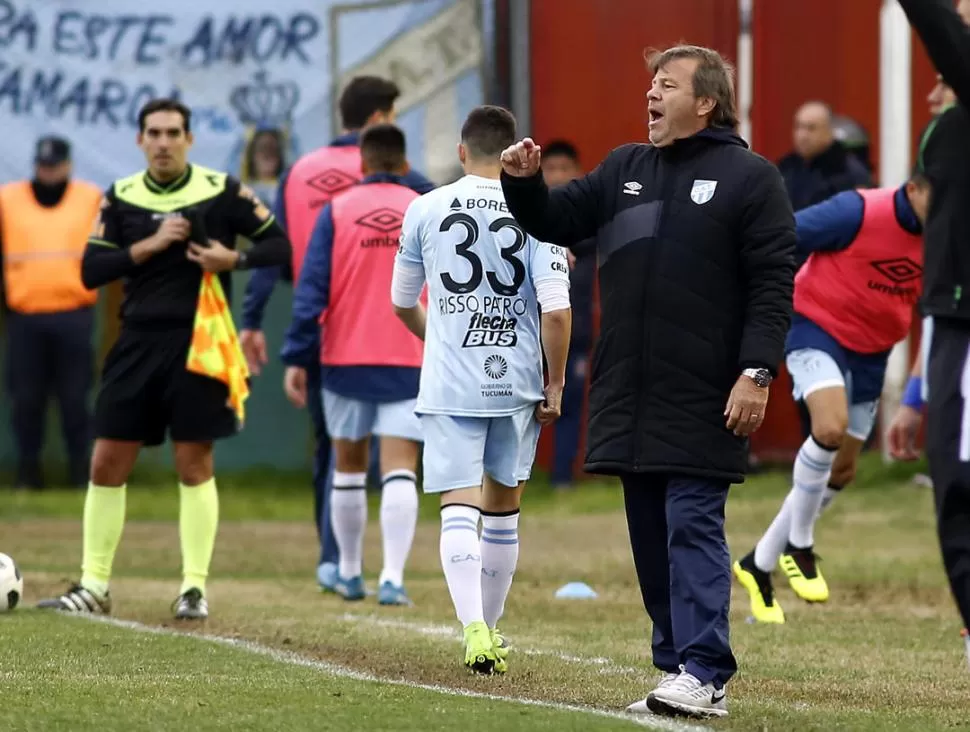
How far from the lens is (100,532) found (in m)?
9.88

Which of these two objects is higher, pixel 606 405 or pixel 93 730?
pixel 606 405

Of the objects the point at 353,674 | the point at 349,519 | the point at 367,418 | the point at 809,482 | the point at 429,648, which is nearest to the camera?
the point at 353,674

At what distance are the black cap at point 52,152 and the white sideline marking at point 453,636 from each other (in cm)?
826

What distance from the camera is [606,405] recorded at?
6848 mm

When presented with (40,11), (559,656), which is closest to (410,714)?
(559,656)

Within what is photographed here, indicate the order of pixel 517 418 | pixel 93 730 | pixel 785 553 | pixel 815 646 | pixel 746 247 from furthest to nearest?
pixel 785 553 → pixel 815 646 → pixel 517 418 → pixel 746 247 → pixel 93 730

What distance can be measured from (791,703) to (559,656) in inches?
56.0

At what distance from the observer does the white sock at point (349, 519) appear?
35.8ft

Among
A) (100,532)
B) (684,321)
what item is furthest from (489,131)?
(100,532)

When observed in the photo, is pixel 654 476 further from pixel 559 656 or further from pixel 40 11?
pixel 40 11

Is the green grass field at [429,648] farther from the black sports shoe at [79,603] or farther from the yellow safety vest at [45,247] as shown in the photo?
the yellow safety vest at [45,247]

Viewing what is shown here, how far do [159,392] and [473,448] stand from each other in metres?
2.33

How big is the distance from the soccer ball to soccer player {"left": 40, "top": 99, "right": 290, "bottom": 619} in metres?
0.30

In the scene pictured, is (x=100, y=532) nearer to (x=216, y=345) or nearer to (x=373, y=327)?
(x=216, y=345)
